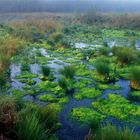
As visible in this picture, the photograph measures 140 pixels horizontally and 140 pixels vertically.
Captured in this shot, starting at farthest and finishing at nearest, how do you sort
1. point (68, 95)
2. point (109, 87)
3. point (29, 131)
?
point (109, 87) → point (68, 95) → point (29, 131)

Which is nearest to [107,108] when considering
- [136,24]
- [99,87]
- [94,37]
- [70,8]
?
[99,87]

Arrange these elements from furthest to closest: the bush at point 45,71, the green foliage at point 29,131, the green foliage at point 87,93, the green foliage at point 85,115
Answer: the bush at point 45,71 < the green foliage at point 87,93 < the green foliage at point 85,115 < the green foliage at point 29,131

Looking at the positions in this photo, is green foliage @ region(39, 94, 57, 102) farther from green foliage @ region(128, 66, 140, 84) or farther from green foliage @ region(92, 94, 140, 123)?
green foliage @ region(128, 66, 140, 84)

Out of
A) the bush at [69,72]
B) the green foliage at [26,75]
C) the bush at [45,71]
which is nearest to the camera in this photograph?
the bush at [69,72]

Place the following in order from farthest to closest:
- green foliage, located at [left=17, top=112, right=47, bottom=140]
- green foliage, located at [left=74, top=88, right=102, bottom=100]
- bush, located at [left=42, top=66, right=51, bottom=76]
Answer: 1. bush, located at [left=42, top=66, right=51, bottom=76]
2. green foliage, located at [left=74, top=88, right=102, bottom=100]
3. green foliage, located at [left=17, top=112, right=47, bottom=140]

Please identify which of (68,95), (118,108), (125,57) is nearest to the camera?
(118,108)

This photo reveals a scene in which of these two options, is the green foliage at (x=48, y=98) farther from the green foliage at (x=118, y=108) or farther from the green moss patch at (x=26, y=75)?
the green moss patch at (x=26, y=75)

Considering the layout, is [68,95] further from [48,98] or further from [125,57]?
[125,57]

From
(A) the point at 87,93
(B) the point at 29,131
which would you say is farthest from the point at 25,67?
(B) the point at 29,131

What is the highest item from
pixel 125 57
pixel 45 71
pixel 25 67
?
pixel 125 57

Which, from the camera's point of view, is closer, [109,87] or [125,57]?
[109,87]

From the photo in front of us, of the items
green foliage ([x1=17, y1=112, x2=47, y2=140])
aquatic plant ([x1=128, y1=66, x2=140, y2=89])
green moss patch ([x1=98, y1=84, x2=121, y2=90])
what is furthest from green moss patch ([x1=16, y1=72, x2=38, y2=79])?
green foliage ([x1=17, y1=112, x2=47, y2=140])

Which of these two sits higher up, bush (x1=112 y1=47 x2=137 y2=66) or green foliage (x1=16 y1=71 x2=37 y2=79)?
bush (x1=112 y1=47 x2=137 y2=66)

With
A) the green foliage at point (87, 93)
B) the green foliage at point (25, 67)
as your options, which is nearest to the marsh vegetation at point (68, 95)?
the green foliage at point (87, 93)
